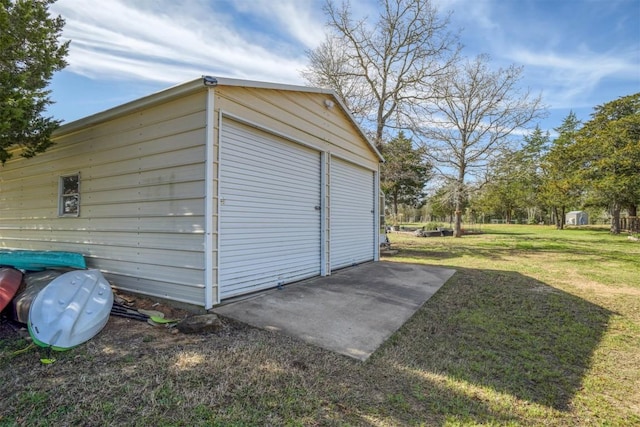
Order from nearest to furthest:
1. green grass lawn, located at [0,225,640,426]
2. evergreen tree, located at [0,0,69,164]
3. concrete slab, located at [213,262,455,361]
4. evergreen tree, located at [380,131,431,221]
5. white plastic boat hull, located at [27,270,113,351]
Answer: green grass lawn, located at [0,225,640,426], white plastic boat hull, located at [27,270,113,351], concrete slab, located at [213,262,455,361], evergreen tree, located at [0,0,69,164], evergreen tree, located at [380,131,431,221]

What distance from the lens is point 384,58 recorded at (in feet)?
47.3

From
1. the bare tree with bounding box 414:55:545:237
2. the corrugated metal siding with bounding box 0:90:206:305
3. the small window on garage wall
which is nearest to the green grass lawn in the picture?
the corrugated metal siding with bounding box 0:90:206:305

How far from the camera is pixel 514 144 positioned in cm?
1692

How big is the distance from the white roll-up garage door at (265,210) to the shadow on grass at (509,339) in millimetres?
2342

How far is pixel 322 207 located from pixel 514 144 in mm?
14745

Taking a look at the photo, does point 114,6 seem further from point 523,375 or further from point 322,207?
point 523,375

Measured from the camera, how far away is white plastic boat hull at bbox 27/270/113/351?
312cm

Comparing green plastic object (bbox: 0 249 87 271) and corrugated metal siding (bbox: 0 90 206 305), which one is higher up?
corrugated metal siding (bbox: 0 90 206 305)

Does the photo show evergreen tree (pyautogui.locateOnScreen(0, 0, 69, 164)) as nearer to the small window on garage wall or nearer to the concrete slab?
the small window on garage wall

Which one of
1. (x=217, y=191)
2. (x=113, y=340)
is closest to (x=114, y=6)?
(x=217, y=191)

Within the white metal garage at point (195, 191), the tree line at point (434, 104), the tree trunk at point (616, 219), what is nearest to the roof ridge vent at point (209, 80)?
the white metal garage at point (195, 191)

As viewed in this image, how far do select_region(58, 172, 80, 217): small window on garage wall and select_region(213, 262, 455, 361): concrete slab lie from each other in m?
3.71

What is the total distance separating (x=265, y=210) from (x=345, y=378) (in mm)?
3123

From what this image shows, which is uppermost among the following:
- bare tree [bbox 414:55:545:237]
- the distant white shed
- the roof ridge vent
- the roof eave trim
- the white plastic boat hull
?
bare tree [bbox 414:55:545:237]
